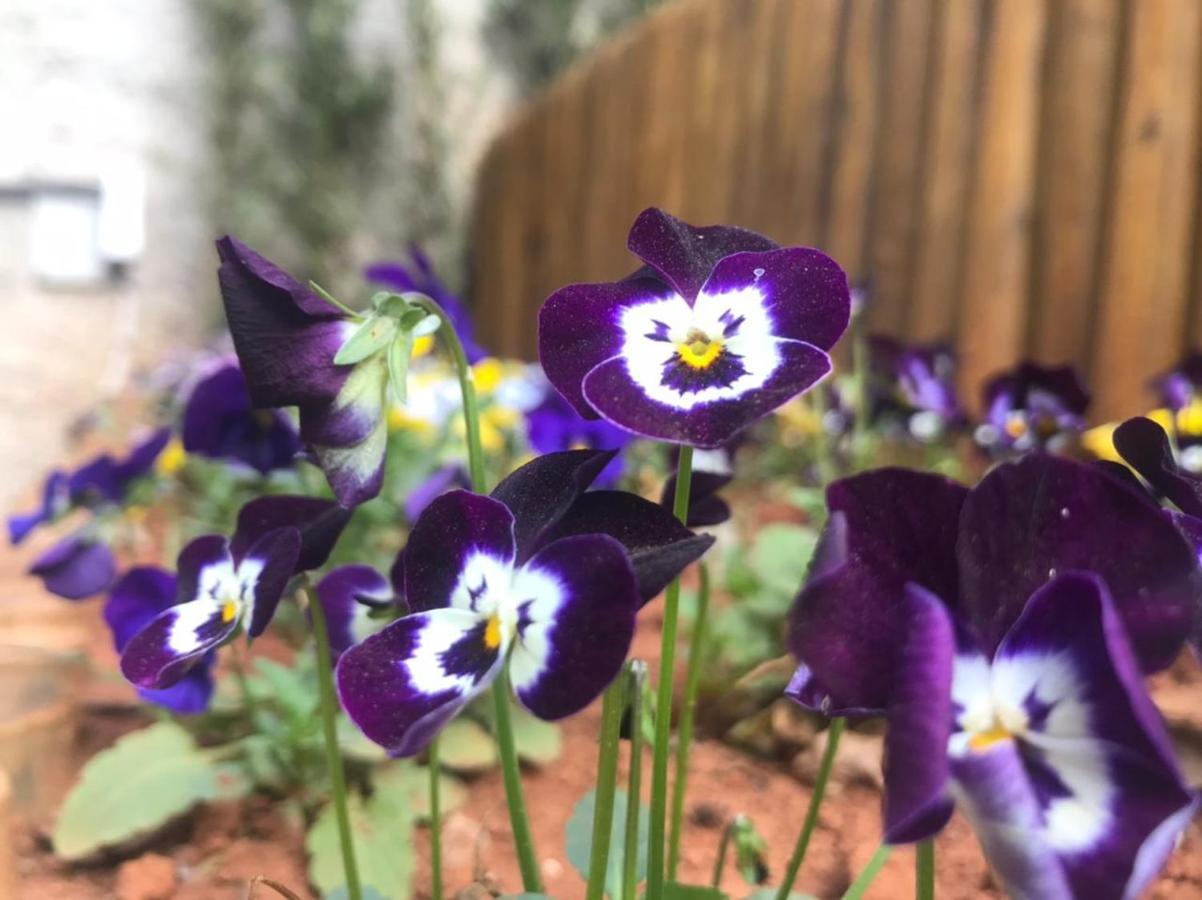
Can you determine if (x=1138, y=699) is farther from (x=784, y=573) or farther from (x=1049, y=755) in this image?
(x=784, y=573)

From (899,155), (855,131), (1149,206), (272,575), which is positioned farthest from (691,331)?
(855,131)

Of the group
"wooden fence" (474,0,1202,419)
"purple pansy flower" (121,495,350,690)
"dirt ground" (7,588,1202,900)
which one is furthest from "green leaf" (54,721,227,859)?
"wooden fence" (474,0,1202,419)

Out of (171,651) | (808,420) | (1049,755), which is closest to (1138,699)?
(1049,755)

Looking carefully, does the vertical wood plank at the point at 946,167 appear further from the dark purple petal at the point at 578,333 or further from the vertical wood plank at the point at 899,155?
the dark purple petal at the point at 578,333

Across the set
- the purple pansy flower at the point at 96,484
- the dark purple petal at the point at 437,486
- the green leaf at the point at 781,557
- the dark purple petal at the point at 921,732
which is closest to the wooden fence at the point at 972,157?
the green leaf at the point at 781,557

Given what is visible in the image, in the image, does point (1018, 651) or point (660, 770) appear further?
point (660, 770)

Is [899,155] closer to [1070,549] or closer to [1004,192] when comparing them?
[1004,192]

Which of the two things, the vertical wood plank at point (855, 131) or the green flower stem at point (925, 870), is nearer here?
the green flower stem at point (925, 870)
